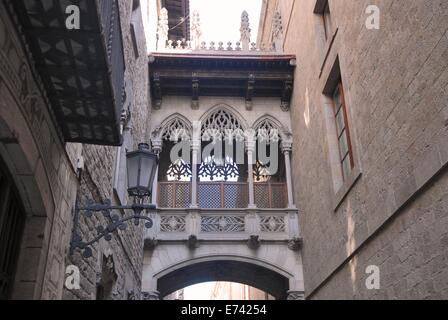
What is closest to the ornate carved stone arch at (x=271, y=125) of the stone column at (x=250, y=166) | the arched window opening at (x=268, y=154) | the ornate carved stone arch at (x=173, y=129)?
the arched window opening at (x=268, y=154)

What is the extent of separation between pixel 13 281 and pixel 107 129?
145 centimetres

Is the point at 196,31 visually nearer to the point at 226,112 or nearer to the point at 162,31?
the point at 162,31

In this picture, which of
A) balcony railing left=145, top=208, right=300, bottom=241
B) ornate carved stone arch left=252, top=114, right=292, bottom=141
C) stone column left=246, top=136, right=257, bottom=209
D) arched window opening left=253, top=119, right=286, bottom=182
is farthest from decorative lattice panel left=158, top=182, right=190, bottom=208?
ornate carved stone arch left=252, top=114, right=292, bottom=141

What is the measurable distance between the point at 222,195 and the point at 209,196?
1.06 ft

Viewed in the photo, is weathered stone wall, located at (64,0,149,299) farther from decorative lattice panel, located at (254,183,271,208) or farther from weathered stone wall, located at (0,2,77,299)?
decorative lattice panel, located at (254,183,271,208)

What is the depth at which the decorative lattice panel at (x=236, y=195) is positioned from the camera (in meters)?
12.0

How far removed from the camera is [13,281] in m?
3.52

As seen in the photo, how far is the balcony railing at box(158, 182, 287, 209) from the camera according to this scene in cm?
1191

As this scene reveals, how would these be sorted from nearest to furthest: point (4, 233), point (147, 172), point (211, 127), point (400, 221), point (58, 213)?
point (4, 233) < point (58, 213) < point (147, 172) < point (400, 221) < point (211, 127)

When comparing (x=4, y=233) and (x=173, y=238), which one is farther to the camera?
(x=173, y=238)

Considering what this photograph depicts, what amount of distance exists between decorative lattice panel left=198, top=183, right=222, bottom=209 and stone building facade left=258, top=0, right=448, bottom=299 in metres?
2.36
